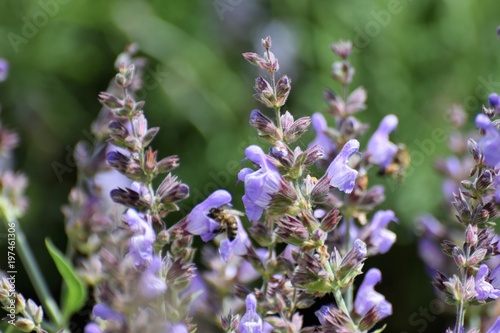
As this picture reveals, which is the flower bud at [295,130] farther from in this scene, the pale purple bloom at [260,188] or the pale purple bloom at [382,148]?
the pale purple bloom at [382,148]

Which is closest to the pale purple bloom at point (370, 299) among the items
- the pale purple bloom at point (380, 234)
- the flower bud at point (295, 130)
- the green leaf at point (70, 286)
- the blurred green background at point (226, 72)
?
the pale purple bloom at point (380, 234)

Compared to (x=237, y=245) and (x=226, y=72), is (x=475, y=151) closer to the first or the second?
(x=237, y=245)

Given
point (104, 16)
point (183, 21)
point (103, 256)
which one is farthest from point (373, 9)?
point (103, 256)

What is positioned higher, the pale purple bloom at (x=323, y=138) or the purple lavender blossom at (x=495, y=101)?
the purple lavender blossom at (x=495, y=101)

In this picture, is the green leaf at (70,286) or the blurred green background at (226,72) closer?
the green leaf at (70,286)

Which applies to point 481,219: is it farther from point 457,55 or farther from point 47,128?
point 47,128

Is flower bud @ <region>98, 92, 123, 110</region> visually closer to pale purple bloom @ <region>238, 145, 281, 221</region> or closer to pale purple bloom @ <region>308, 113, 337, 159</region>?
pale purple bloom @ <region>238, 145, 281, 221</region>

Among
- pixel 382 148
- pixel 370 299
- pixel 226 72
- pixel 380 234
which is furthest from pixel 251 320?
pixel 226 72
